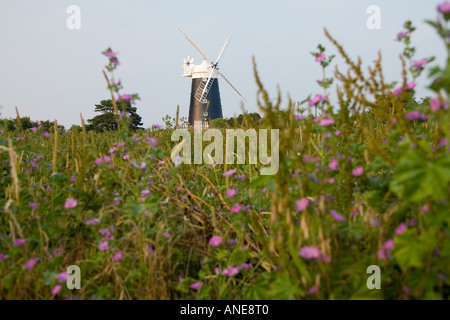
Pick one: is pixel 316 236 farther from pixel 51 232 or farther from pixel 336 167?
pixel 51 232

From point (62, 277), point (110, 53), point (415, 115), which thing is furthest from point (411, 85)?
point (62, 277)

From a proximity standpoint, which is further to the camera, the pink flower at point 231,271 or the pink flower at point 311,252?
the pink flower at point 231,271

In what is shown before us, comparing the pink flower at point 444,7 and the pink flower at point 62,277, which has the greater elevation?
the pink flower at point 444,7

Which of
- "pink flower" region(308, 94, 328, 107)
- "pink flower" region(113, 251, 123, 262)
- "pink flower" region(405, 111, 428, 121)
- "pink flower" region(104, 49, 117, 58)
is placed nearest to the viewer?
"pink flower" region(405, 111, 428, 121)

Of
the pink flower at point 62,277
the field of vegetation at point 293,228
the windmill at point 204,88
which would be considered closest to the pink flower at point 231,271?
the field of vegetation at point 293,228

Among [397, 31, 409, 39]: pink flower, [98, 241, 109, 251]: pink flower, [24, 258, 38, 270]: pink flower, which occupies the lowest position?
[24, 258, 38, 270]: pink flower

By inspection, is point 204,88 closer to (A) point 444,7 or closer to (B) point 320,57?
(B) point 320,57

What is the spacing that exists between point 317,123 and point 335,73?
327mm

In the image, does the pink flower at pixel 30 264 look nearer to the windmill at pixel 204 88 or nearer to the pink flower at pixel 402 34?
the pink flower at pixel 402 34

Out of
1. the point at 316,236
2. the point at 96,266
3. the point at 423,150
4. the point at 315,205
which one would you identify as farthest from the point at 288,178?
the point at 96,266

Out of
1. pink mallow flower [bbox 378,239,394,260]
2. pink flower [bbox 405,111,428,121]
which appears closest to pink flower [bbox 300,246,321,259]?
pink mallow flower [bbox 378,239,394,260]

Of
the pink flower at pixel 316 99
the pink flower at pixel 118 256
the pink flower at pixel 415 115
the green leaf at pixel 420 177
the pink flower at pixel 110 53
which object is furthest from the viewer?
the pink flower at pixel 110 53

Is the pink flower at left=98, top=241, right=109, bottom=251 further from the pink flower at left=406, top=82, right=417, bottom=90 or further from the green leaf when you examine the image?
the pink flower at left=406, top=82, right=417, bottom=90

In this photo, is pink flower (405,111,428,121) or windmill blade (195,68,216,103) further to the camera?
windmill blade (195,68,216,103)
